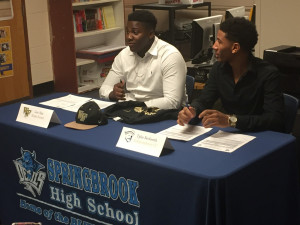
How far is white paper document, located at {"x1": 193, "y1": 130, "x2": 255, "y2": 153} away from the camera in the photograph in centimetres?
212

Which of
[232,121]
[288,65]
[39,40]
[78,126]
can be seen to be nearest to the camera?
[232,121]

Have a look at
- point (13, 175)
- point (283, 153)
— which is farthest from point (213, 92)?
point (13, 175)

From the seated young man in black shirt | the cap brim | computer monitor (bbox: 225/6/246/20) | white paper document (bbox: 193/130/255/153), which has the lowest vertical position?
the cap brim

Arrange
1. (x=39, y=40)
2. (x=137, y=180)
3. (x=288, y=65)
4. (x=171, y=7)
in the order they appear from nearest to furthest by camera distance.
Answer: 1. (x=137, y=180)
2. (x=288, y=65)
3. (x=39, y=40)
4. (x=171, y=7)

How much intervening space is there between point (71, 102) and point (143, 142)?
0.97 meters

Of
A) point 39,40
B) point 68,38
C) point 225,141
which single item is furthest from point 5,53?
point 225,141

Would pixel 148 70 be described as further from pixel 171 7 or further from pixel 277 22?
pixel 171 7

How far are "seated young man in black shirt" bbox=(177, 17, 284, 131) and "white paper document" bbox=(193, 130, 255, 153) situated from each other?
14cm

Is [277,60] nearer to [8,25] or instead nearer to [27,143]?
[27,143]

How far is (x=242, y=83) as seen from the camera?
2549 mm

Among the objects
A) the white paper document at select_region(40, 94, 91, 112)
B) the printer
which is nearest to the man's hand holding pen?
the white paper document at select_region(40, 94, 91, 112)

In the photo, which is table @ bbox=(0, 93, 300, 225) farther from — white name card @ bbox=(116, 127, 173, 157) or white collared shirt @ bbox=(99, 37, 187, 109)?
white collared shirt @ bbox=(99, 37, 187, 109)

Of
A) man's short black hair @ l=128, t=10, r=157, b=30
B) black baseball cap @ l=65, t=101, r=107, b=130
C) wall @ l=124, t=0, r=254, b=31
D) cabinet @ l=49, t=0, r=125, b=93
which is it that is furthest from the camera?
wall @ l=124, t=0, r=254, b=31

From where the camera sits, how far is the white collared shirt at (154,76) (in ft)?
9.63
